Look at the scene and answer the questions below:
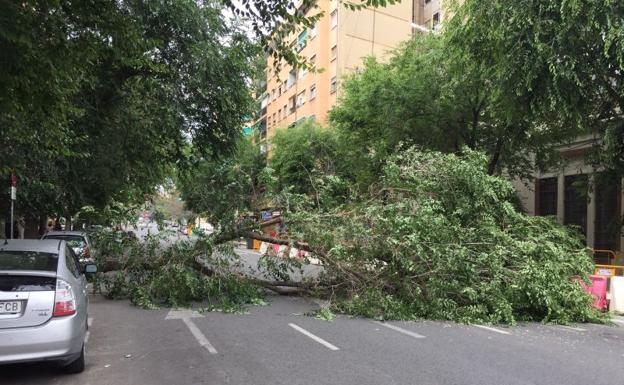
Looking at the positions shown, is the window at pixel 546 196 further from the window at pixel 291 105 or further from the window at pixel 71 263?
the window at pixel 291 105

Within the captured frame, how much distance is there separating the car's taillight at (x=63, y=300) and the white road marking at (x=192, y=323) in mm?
2179

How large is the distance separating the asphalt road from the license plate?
98 centimetres

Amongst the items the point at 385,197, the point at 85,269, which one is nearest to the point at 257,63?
the point at 385,197

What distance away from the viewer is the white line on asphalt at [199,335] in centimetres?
775

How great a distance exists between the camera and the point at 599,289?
12.4 meters

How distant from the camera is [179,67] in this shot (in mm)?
13992

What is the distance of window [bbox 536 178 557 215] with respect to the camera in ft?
78.6

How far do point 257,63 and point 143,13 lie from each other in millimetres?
4798

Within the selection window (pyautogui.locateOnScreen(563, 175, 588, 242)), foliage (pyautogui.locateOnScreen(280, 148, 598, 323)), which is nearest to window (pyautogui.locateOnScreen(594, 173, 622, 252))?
window (pyautogui.locateOnScreen(563, 175, 588, 242))

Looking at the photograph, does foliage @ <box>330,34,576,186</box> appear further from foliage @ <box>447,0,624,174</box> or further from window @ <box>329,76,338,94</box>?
window @ <box>329,76,338,94</box>

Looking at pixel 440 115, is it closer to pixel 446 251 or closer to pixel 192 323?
pixel 446 251

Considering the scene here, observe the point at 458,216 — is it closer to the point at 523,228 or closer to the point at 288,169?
the point at 523,228

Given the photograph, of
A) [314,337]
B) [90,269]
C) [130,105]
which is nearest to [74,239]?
[130,105]

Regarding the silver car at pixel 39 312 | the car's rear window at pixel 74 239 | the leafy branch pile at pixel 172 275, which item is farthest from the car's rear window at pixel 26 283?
the car's rear window at pixel 74 239
